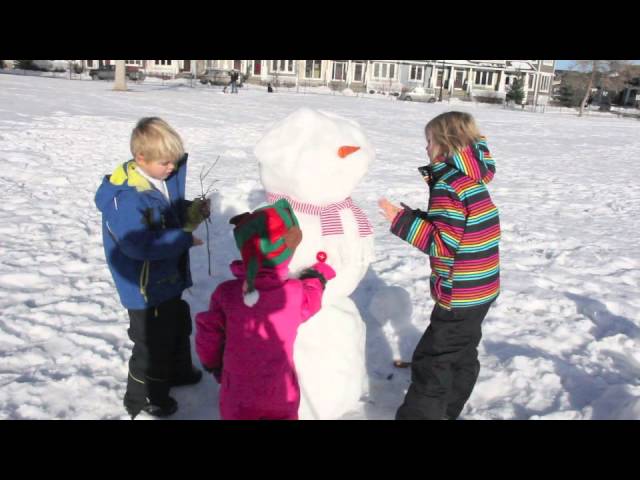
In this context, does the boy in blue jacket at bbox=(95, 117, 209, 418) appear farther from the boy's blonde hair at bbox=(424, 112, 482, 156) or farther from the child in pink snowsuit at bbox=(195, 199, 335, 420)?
the boy's blonde hair at bbox=(424, 112, 482, 156)

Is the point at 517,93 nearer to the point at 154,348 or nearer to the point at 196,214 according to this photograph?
the point at 196,214

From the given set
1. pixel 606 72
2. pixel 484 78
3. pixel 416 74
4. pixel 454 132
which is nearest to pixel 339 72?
pixel 416 74

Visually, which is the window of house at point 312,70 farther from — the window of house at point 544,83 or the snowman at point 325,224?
the snowman at point 325,224

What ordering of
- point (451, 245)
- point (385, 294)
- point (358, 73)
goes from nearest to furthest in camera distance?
point (451, 245)
point (385, 294)
point (358, 73)

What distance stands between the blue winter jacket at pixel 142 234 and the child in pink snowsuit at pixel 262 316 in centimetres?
45

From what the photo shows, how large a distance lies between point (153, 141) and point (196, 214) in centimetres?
41

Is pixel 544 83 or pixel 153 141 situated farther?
pixel 544 83

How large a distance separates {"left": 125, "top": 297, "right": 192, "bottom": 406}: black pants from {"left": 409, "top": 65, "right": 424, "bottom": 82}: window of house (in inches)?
2220

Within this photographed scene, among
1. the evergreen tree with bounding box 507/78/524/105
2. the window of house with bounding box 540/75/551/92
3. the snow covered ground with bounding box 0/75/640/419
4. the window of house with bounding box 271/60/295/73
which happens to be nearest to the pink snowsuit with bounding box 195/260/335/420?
the snow covered ground with bounding box 0/75/640/419

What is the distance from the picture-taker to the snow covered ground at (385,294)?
2.94 m

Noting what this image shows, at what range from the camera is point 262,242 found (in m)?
Answer: 1.97

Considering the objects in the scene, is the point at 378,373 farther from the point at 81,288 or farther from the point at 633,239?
the point at 633,239
